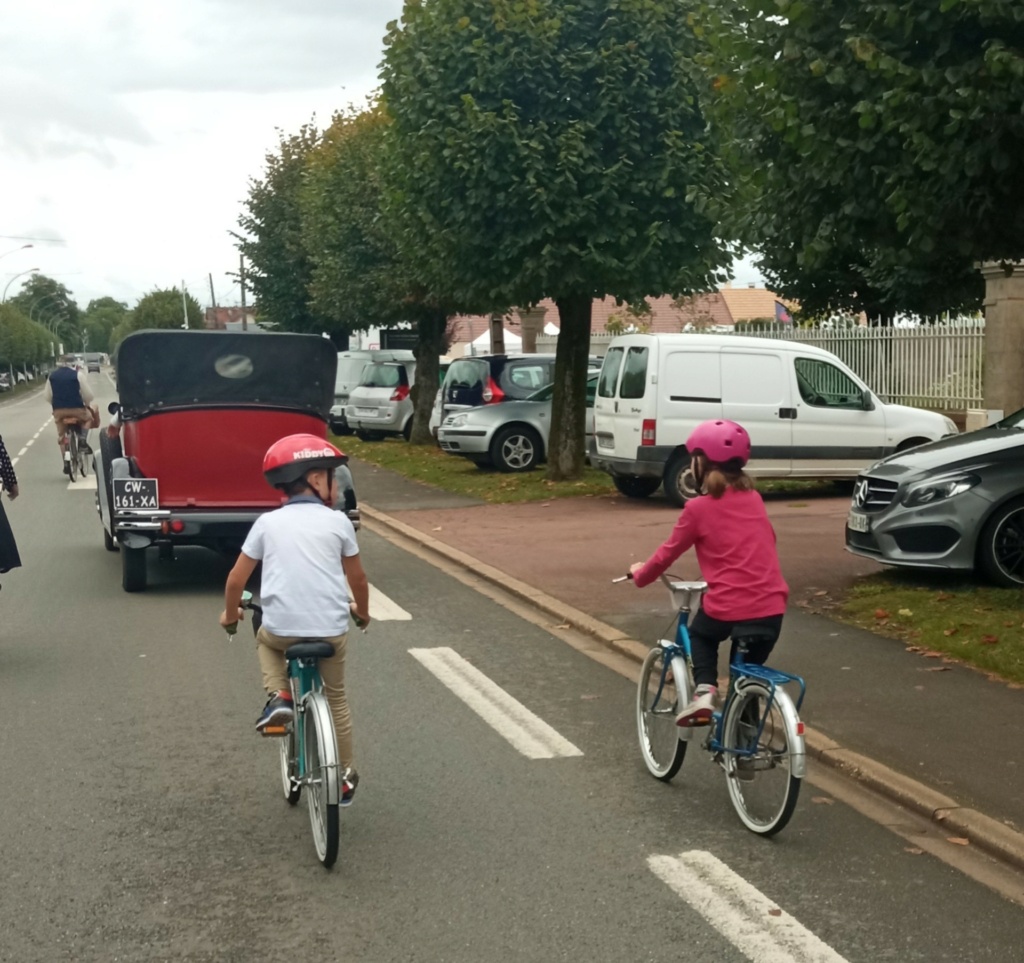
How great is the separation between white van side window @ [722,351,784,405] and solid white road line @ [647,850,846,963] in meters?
13.2

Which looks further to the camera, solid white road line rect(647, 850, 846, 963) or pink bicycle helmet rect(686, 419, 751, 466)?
pink bicycle helmet rect(686, 419, 751, 466)

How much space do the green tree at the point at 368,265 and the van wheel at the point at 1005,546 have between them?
60.9 ft

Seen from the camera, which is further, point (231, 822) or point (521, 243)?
point (521, 243)

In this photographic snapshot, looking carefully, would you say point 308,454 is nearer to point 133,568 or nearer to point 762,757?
point 762,757

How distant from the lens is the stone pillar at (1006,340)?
71.0ft

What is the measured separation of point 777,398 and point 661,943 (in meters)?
14.5

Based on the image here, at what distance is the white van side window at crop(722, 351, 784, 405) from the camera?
60.3ft

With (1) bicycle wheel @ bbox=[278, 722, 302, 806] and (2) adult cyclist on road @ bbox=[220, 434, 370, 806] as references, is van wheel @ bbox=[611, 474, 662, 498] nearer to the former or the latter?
(1) bicycle wheel @ bbox=[278, 722, 302, 806]

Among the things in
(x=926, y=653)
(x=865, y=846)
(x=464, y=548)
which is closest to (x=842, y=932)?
(x=865, y=846)

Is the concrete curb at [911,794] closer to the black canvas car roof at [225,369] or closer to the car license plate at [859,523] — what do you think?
the car license plate at [859,523]

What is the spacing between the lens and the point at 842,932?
4746mm

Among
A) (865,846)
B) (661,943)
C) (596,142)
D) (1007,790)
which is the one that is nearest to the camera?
(661,943)

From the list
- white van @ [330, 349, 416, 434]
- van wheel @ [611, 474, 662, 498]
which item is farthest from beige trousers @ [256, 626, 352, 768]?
white van @ [330, 349, 416, 434]

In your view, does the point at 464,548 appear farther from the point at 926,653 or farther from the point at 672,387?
the point at 926,653
